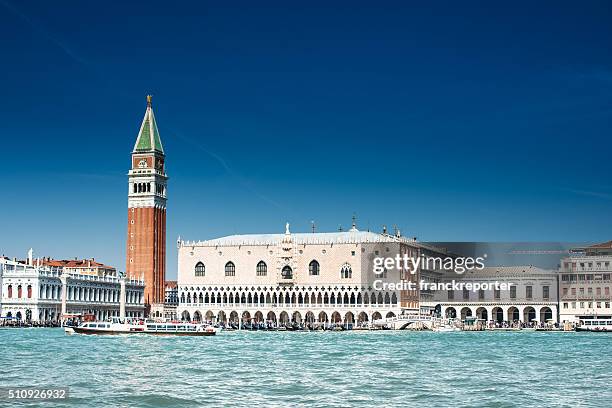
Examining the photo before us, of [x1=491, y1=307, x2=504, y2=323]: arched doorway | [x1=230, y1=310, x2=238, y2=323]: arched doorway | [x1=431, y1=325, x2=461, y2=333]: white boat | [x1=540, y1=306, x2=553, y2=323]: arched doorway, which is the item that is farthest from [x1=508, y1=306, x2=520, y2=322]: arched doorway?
[x1=230, y1=310, x2=238, y2=323]: arched doorway

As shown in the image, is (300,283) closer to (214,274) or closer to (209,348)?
(214,274)

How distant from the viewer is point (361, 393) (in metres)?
27.8

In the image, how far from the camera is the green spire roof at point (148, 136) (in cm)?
11700

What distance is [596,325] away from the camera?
90938mm

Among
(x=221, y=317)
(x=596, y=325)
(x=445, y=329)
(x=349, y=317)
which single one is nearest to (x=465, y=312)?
(x=349, y=317)

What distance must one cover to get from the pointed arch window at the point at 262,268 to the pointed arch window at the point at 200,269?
19.9 feet

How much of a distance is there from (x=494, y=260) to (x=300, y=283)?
64.4ft

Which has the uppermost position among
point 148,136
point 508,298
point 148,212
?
point 148,136

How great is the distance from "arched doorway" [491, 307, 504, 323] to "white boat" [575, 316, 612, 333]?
10906 millimetres

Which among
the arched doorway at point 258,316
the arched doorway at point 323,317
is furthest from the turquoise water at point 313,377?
the arched doorway at point 258,316

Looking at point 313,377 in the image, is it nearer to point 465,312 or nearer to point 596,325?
point 596,325

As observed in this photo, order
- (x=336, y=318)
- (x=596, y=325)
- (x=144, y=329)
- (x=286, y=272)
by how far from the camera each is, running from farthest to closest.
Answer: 1. (x=286, y=272)
2. (x=336, y=318)
3. (x=596, y=325)
4. (x=144, y=329)

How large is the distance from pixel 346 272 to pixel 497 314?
53.0 feet

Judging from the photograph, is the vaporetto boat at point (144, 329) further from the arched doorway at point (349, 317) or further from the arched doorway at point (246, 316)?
the arched doorway at point (246, 316)
